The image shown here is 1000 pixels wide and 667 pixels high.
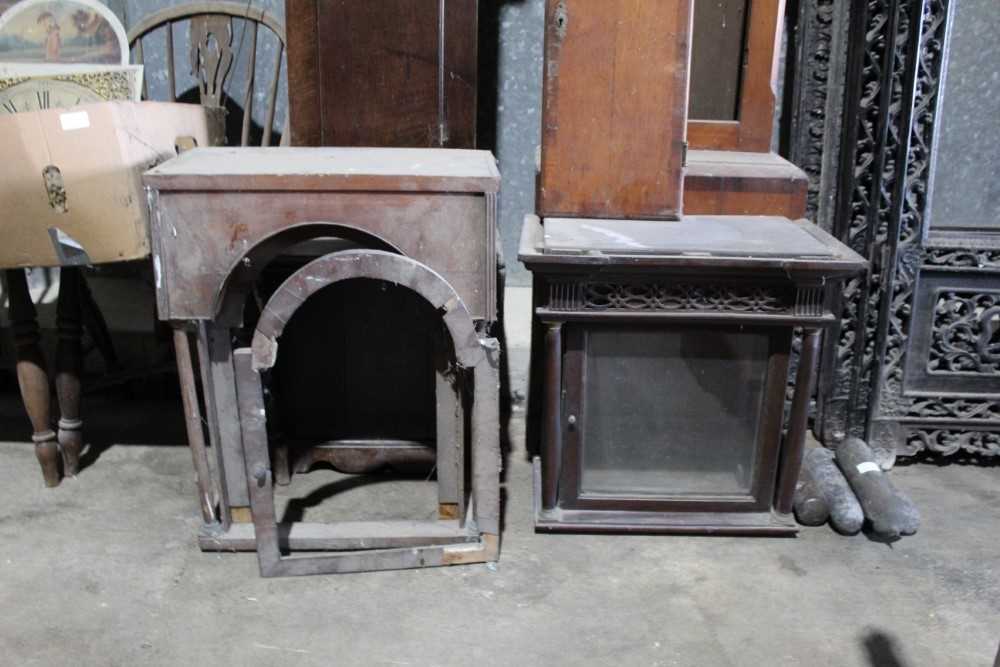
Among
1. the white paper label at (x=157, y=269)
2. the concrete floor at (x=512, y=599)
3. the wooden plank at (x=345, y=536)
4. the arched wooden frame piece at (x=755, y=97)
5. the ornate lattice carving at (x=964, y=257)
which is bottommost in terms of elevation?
the concrete floor at (x=512, y=599)

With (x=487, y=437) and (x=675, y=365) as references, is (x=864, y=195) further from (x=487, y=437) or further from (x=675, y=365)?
(x=487, y=437)

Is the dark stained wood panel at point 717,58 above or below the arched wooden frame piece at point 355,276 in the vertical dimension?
above

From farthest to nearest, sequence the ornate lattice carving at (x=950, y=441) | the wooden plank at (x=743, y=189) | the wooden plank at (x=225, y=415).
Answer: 1. the ornate lattice carving at (x=950, y=441)
2. the wooden plank at (x=743, y=189)
3. the wooden plank at (x=225, y=415)

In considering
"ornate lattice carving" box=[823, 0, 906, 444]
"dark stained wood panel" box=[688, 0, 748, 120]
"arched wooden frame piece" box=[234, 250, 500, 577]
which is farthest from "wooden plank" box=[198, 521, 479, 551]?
"dark stained wood panel" box=[688, 0, 748, 120]

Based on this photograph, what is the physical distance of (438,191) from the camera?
199 centimetres

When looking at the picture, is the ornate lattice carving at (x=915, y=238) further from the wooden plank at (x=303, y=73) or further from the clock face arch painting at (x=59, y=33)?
the clock face arch painting at (x=59, y=33)

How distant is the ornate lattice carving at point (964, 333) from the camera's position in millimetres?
2752

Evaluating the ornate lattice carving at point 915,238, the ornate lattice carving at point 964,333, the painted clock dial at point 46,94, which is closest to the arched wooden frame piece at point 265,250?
the painted clock dial at point 46,94

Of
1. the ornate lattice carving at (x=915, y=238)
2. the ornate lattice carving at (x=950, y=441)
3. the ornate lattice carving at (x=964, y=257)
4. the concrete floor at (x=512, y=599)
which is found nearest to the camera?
the concrete floor at (x=512, y=599)

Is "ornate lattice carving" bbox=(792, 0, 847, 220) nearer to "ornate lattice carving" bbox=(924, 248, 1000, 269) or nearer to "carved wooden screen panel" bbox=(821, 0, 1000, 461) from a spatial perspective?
"carved wooden screen panel" bbox=(821, 0, 1000, 461)

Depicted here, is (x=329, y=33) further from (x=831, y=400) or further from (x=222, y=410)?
(x=831, y=400)

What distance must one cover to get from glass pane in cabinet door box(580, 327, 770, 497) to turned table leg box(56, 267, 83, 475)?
1.50 meters

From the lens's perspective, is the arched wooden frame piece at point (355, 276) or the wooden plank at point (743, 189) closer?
the arched wooden frame piece at point (355, 276)

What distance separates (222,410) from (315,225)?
576 millimetres
